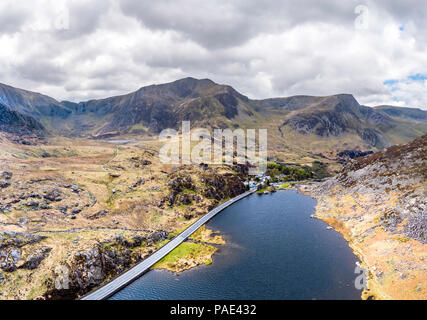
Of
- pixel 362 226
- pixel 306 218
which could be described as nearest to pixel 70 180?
pixel 306 218

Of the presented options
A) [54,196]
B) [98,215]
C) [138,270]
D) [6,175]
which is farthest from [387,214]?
[6,175]

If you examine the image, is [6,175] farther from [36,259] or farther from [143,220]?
[143,220]

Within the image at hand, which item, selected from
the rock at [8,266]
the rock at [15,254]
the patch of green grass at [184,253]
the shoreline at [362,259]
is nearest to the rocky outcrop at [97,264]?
the patch of green grass at [184,253]

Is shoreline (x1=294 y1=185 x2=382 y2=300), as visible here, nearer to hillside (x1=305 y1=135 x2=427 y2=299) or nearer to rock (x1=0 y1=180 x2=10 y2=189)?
hillside (x1=305 y1=135 x2=427 y2=299)

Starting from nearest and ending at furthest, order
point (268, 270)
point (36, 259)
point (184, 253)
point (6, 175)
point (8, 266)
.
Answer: point (8, 266) → point (36, 259) → point (268, 270) → point (184, 253) → point (6, 175)

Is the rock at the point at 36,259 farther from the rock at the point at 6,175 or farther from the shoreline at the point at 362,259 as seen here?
the shoreline at the point at 362,259
